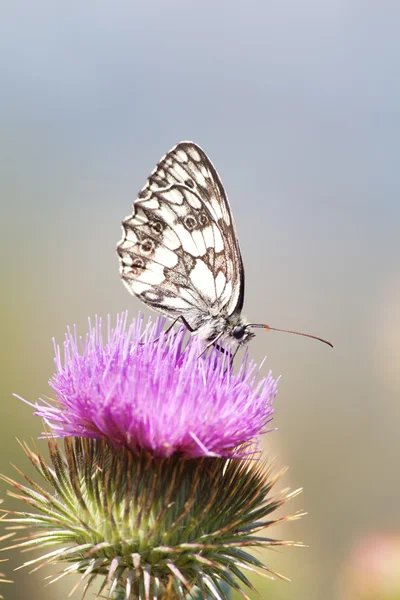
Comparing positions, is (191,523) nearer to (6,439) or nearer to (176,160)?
(176,160)

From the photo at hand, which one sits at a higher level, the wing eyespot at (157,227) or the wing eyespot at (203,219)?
the wing eyespot at (203,219)

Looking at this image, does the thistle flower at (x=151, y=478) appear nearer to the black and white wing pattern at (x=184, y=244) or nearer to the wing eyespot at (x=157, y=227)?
the black and white wing pattern at (x=184, y=244)

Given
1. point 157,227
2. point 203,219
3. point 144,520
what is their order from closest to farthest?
point 144,520 → point 203,219 → point 157,227

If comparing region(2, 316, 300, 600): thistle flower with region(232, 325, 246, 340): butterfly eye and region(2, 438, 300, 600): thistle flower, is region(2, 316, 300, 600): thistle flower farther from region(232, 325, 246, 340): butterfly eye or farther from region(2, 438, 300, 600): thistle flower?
region(232, 325, 246, 340): butterfly eye

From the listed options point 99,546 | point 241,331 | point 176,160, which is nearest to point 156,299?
point 241,331

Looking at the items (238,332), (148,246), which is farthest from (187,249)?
(238,332)

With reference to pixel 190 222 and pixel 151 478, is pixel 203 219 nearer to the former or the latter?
pixel 190 222

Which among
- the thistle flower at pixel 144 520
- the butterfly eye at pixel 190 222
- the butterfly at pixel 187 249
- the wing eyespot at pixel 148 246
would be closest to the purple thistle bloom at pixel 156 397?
the thistle flower at pixel 144 520
